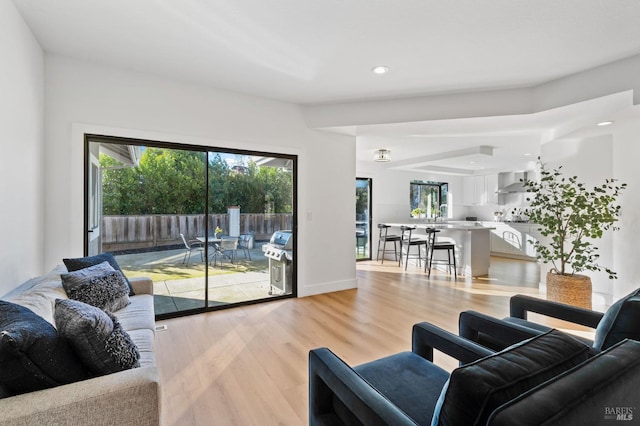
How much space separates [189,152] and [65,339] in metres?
2.73

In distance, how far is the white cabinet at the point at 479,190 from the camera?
880cm

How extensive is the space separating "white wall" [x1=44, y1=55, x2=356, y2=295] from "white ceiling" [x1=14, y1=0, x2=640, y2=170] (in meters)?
0.21

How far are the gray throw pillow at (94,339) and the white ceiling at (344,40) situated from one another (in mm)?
2072

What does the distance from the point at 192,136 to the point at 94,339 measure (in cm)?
274

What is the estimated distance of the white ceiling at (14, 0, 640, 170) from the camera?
7.02 ft

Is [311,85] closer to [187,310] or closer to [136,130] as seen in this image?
[136,130]

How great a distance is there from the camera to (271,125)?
4.06 metres

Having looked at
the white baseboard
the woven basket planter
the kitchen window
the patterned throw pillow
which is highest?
the kitchen window

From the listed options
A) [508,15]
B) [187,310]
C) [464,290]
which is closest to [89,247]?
[187,310]

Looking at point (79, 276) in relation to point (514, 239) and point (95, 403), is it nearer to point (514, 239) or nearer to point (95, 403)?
point (95, 403)

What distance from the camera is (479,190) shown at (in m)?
9.12

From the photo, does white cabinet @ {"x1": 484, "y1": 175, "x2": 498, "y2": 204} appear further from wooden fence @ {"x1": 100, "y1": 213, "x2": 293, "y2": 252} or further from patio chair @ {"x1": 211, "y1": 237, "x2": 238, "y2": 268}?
patio chair @ {"x1": 211, "y1": 237, "x2": 238, "y2": 268}

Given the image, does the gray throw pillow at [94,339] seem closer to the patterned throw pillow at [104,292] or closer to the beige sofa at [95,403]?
the beige sofa at [95,403]

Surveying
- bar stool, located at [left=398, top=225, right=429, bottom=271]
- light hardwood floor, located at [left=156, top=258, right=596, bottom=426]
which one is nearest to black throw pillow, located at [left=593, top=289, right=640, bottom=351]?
light hardwood floor, located at [left=156, top=258, right=596, bottom=426]
